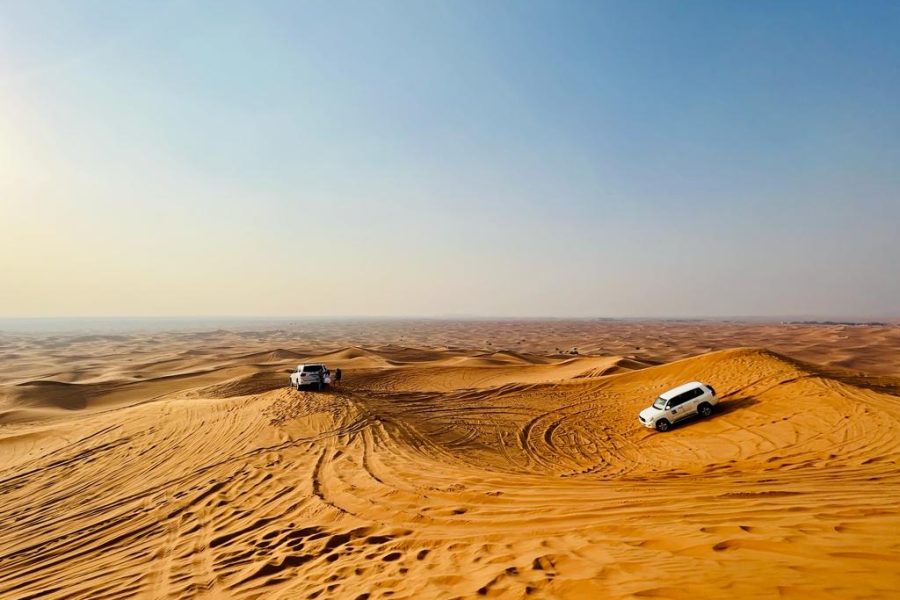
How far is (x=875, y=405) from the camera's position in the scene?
14039 mm

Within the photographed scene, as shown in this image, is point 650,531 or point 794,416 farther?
point 794,416

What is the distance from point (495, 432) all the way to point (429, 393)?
26.1 ft

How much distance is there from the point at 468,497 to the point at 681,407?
39.4 feet

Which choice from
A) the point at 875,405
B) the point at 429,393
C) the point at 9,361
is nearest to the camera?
the point at 875,405

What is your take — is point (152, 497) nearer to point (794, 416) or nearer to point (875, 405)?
point (794, 416)

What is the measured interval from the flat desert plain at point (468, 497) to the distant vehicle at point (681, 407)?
0.60 metres

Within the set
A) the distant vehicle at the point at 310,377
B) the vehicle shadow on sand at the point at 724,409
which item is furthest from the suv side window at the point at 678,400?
the distant vehicle at the point at 310,377

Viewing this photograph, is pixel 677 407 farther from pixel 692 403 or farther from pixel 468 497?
pixel 468 497

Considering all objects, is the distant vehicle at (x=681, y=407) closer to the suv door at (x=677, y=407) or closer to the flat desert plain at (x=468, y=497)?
the suv door at (x=677, y=407)

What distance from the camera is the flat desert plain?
5.22m

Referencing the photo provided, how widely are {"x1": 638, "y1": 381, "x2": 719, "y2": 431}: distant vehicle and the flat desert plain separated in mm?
598

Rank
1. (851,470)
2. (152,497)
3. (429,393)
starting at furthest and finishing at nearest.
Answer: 1. (429,393)
2. (152,497)
3. (851,470)

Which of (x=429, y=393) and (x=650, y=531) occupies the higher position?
(x=650, y=531)

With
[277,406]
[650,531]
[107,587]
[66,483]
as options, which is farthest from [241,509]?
[277,406]
